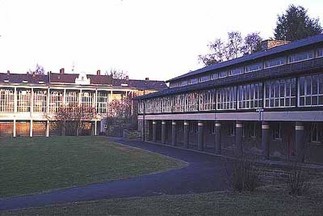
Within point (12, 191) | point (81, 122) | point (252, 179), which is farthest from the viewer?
point (81, 122)

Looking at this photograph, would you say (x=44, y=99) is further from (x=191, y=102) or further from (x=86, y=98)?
(x=191, y=102)

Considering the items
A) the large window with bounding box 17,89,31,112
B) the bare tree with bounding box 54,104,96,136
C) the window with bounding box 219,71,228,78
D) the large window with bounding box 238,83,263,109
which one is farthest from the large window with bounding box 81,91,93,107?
the large window with bounding box 238,83,263,109

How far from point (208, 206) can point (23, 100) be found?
2933 inches

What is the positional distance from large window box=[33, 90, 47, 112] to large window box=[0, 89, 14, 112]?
3882mm

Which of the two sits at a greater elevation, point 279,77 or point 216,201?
point 279,77

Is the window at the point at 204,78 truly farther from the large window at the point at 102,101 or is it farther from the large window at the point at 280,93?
the large window at the point at 102,101

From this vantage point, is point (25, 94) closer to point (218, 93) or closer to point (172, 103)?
point (172, 103)

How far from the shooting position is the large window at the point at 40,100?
8200 centimetres

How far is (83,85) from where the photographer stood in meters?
85.6

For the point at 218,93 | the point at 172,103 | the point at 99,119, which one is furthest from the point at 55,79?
the point at 218,93

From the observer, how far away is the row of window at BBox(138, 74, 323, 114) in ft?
91.7

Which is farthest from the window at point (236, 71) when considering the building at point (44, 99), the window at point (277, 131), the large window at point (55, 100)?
the large window at point (55, 100)

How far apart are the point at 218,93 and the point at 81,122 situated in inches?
1687

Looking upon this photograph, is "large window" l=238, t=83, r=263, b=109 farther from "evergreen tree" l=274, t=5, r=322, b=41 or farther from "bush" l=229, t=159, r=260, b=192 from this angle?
"evergreen tree" l=274, t=5, r=322, b=41
